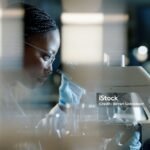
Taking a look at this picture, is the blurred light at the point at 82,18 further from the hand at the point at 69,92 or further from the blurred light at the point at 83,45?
the hand at the point at 69,92

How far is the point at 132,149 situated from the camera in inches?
74.7

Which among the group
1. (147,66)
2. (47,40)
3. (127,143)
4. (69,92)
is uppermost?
(47,40)

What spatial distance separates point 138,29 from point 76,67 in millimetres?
348

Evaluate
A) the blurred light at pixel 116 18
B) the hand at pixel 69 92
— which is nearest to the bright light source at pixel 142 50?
the blurred light at pixel 116 18

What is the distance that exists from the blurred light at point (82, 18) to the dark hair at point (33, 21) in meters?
0.09

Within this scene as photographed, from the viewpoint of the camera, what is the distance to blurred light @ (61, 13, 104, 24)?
6.07 feet

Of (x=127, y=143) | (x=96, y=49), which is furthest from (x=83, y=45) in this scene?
(x=127, y=143)

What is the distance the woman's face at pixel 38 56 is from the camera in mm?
1894

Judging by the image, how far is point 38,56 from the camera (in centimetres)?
192

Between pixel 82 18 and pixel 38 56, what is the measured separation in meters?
0.29

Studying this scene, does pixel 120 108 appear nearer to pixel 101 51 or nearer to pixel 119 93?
pixel 119 93

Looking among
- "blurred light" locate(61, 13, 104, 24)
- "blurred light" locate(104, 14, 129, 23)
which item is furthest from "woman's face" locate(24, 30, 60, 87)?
"blurred light" locate(104, 14, 129, 23)

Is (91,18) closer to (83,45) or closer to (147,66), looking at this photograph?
(83,45)

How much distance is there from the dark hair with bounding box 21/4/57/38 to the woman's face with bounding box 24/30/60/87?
0.02 meters
